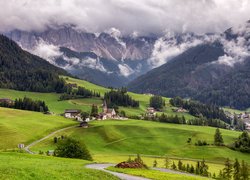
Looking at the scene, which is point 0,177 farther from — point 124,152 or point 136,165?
point 124,152

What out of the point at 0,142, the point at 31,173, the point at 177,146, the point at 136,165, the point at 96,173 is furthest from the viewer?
the point at 177,146

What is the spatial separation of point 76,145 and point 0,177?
77.0 meters

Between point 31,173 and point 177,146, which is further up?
point 31,173

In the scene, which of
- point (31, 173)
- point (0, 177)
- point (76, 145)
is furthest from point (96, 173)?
point (76, 145)

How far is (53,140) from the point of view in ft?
590

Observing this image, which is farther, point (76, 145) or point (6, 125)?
point (6, 125)

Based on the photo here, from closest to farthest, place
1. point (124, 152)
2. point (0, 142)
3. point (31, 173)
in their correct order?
point (31, 173)
point (0, 142)
point (124, 152)

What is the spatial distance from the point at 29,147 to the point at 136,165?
4008 inches

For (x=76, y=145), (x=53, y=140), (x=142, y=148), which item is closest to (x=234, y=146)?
(x=142, y=148)

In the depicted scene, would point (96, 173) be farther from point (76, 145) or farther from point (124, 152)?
point (124, 152)

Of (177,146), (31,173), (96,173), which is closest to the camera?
(31,173)

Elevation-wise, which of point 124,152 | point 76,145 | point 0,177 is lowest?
point 124,152

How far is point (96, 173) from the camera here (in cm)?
5147

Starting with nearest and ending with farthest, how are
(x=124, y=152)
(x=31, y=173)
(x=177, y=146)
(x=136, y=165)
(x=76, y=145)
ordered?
(x=31, y=173), (x=136, y=165), (x=76, y=145), (x=124, y=152), (x=177, y=146)
